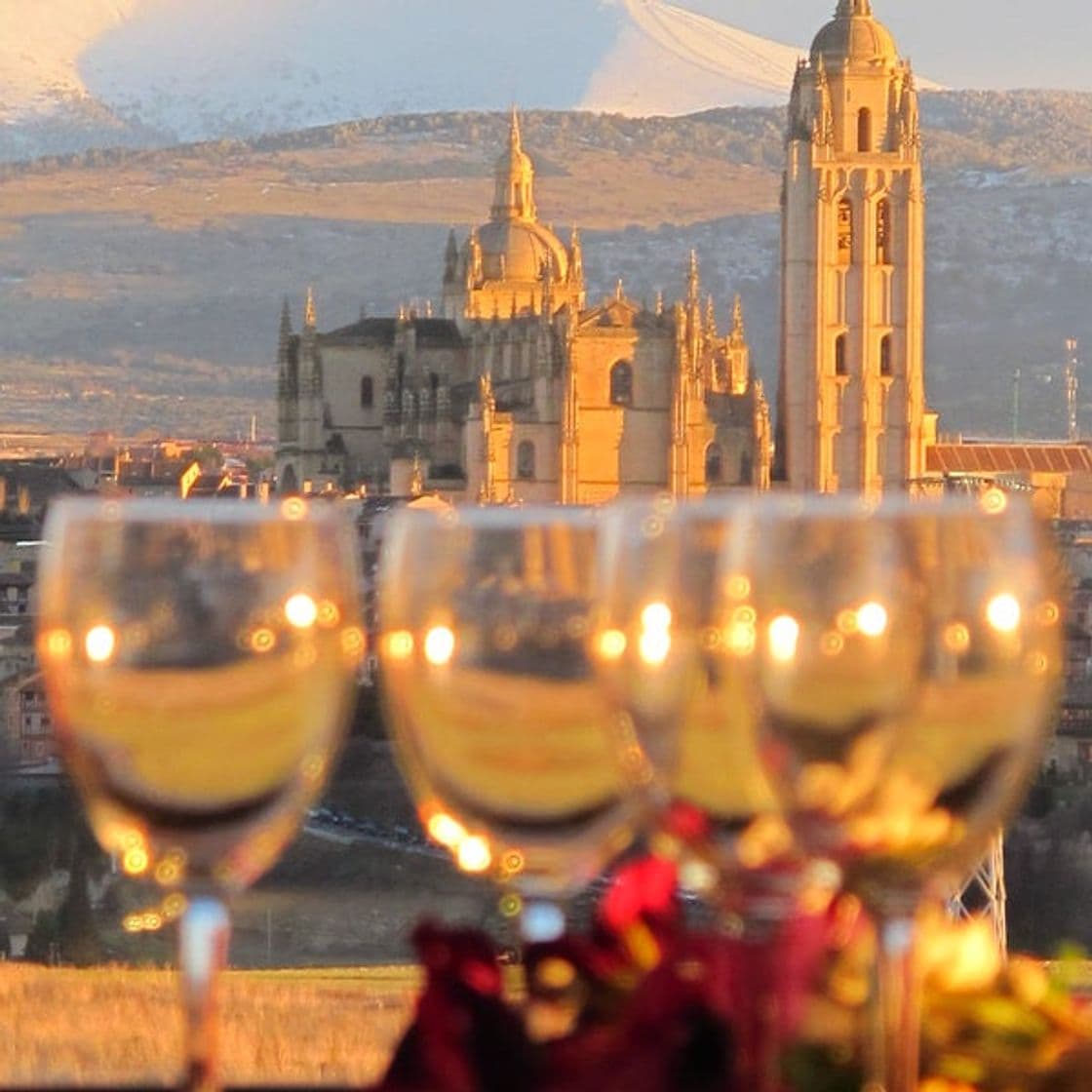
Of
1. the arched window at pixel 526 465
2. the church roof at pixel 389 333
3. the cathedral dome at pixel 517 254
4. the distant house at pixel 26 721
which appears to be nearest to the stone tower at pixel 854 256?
the arched window at pixel 526 465

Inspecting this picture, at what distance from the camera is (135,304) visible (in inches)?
6373

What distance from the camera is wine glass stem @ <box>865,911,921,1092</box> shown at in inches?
98.0

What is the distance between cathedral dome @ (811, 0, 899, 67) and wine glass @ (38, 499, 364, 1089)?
76485mm

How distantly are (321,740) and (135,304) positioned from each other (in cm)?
16042

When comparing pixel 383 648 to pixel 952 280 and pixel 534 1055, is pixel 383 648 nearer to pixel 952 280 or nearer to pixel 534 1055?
pixel 534 1055

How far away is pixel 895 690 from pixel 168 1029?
4352 mm

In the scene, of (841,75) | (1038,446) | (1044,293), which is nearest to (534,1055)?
(841,75)

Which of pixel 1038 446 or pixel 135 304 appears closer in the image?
pixel 1038 446

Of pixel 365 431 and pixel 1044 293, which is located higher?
pixel 1044 293

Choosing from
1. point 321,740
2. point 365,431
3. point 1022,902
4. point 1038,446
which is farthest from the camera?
point 1038,446

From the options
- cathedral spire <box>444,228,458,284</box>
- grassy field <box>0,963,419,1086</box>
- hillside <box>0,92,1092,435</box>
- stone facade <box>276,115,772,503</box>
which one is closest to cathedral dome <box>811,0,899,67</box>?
stone facade <box>276,115,772,503</box>

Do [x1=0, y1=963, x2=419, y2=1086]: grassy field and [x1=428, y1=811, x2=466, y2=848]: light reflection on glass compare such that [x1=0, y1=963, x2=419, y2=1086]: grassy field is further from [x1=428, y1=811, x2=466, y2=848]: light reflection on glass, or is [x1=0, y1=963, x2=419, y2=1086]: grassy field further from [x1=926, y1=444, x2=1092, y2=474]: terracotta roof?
[x1=926, y1=444, x2=1092, y2=474]: terracotta roof

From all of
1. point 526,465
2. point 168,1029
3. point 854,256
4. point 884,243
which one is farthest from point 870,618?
point 884,243

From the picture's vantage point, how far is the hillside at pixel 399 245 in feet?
499
